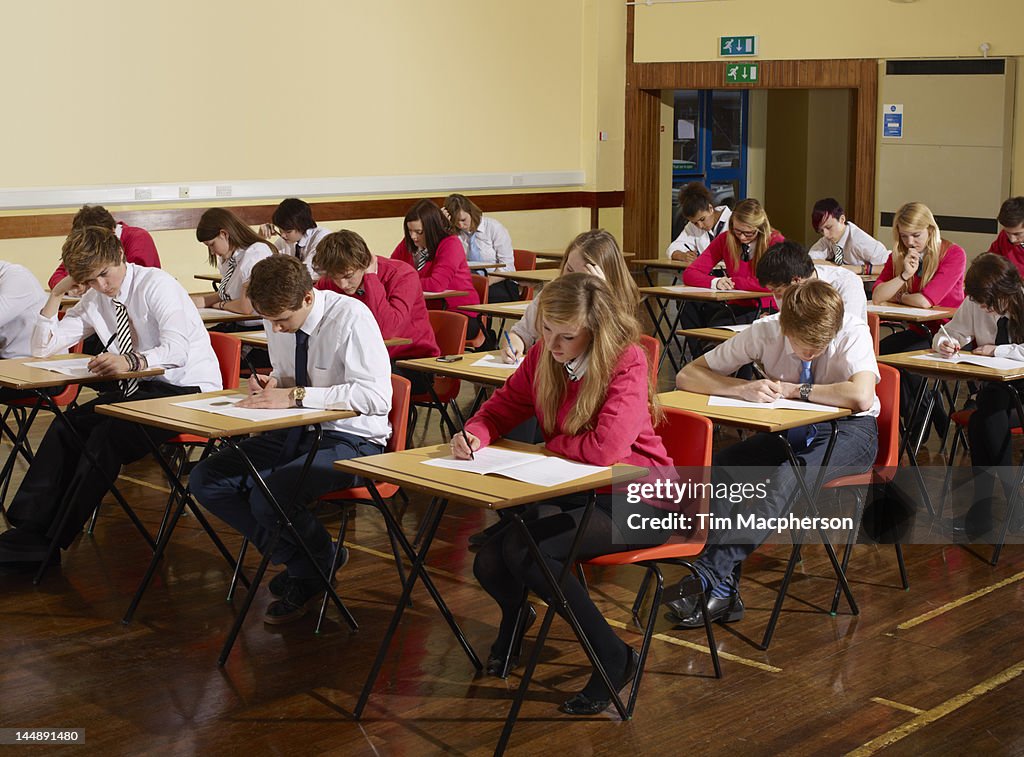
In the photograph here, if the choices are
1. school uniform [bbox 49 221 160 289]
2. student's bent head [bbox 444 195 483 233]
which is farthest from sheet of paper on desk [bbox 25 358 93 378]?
student's bent head [bbox 444 195 483 233]

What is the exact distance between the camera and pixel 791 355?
433 cm

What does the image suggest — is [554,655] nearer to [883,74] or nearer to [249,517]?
[249,517]

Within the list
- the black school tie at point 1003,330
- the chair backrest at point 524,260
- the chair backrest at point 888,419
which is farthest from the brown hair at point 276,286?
the chair backrest at point 524,260

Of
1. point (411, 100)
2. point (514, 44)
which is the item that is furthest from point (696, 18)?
point (411, 100)

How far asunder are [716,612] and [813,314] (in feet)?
3.22

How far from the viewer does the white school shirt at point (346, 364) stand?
13.4 ft

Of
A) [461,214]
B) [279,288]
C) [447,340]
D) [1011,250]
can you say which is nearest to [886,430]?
[279,288]

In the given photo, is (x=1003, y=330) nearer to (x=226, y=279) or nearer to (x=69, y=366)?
(x=69, y=366)

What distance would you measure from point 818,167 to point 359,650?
1297cm

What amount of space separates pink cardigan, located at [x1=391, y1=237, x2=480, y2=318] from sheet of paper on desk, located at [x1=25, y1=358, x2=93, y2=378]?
2777 mm

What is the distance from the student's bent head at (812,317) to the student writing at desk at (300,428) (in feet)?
4.25

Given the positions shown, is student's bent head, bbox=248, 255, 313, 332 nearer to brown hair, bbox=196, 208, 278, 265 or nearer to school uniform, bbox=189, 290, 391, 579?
school uniform, bbox=189, 290, 391, 579

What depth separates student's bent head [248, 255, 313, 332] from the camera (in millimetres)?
4117

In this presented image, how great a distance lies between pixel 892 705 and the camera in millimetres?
3484
